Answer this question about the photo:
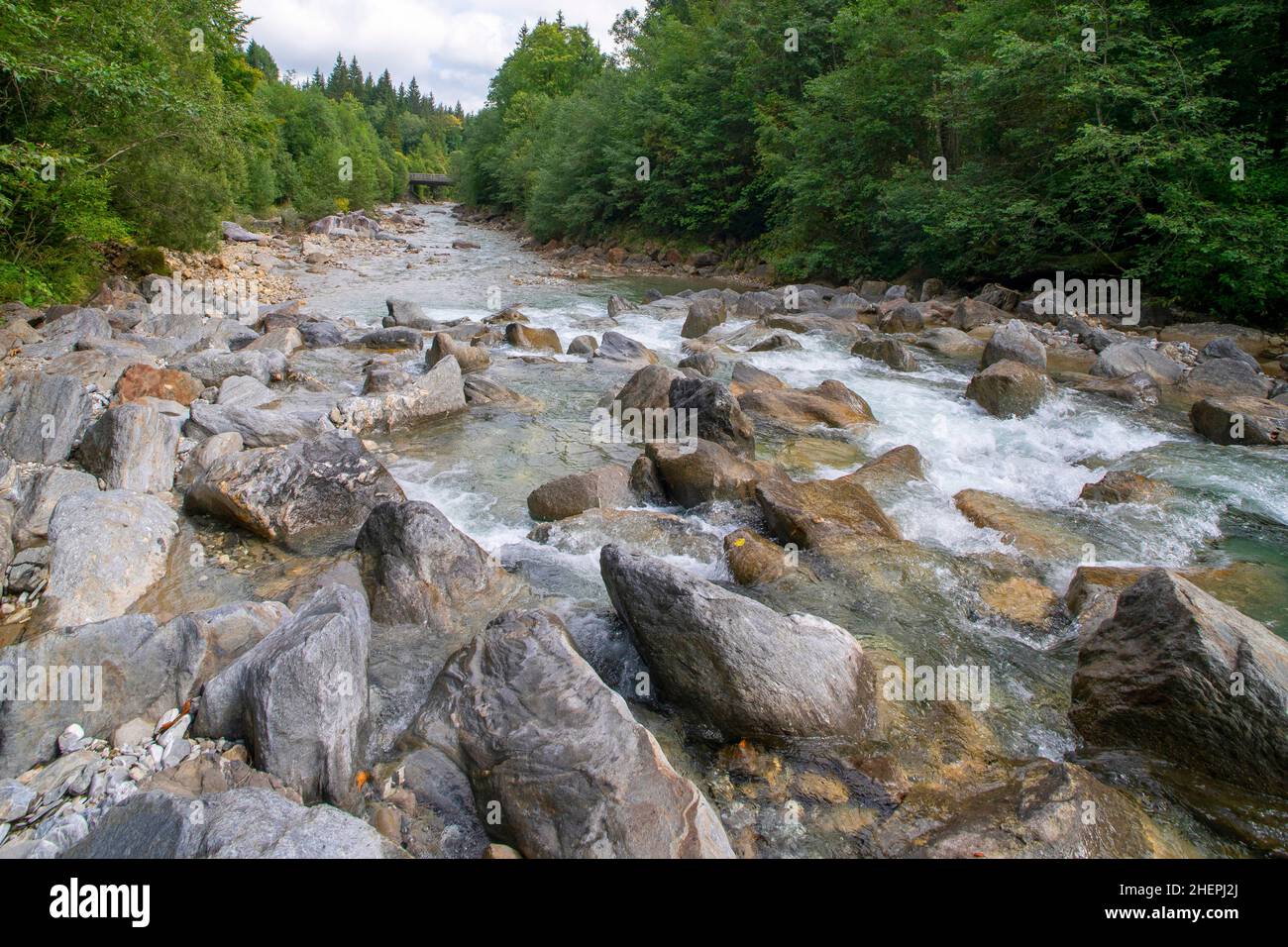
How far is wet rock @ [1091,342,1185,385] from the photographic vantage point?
12320 millimetres

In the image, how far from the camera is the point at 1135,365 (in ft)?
41.1

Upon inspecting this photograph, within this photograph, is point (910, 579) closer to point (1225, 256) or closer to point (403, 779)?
point (403, 779)

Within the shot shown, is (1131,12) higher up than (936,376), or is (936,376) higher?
(1131,12)

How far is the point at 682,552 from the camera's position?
657cm

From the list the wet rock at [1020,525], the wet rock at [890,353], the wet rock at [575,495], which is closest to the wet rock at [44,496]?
the wet rock at [575,495]

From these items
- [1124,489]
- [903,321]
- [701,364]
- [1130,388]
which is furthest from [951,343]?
[1124,489]

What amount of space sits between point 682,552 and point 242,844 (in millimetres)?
4316

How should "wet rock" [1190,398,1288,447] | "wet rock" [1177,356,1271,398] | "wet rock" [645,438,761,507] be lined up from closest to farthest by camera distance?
"wet rock" [645,438,761,507] → "wet rock" [1190,398,1288,447] → "wet rock" [1177,356,1271,398]

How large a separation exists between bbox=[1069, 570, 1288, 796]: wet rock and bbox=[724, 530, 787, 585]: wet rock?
2356 mm

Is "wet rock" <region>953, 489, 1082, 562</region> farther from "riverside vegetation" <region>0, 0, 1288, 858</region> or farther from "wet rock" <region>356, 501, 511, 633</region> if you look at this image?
"wet rock" <region>356, 501, 511, 633</region>

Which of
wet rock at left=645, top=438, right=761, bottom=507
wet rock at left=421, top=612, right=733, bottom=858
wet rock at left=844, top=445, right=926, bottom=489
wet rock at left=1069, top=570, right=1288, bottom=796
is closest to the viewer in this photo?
wet rock at left=421, top=612, right=733, bottom=858

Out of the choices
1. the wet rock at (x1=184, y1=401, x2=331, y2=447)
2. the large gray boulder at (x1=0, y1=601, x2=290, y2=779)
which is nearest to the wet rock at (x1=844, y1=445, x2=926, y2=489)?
the large gray boulder at (x1=0, y1=601, x2=290, y2=779)

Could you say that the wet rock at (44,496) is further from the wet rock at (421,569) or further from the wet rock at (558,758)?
the wet rock at (558,758)
